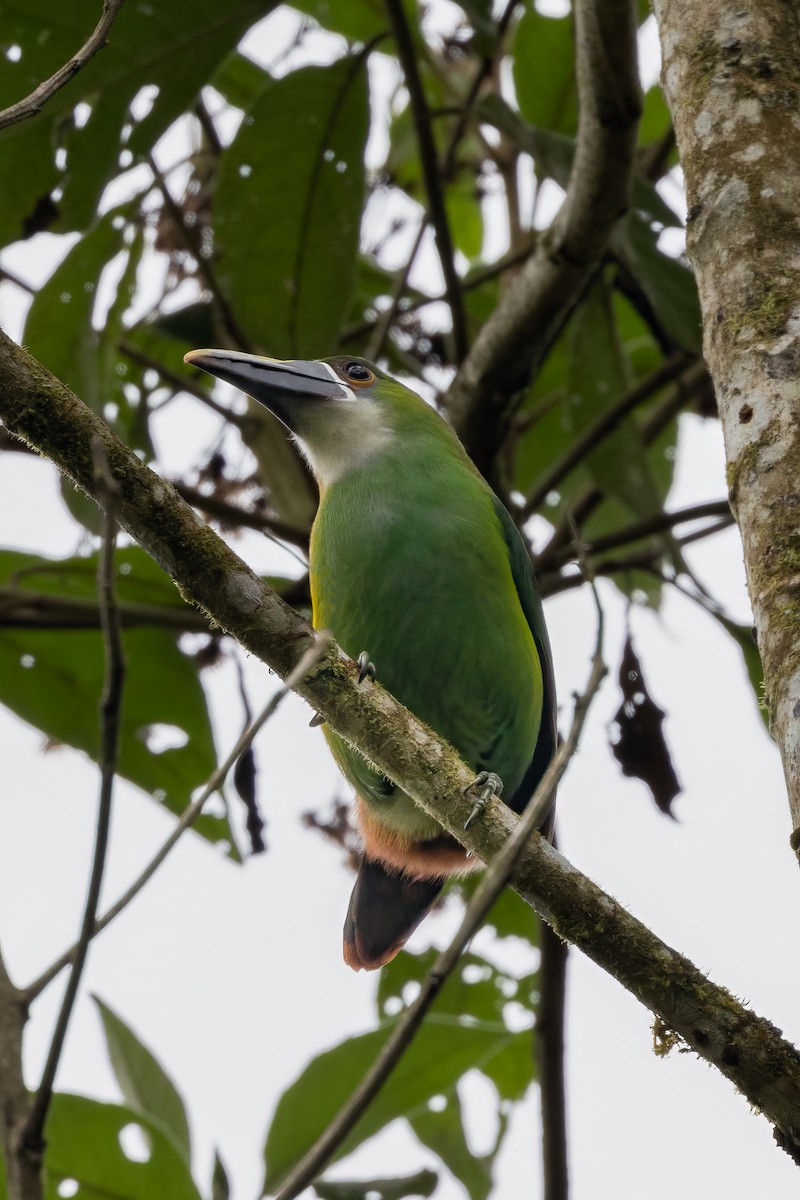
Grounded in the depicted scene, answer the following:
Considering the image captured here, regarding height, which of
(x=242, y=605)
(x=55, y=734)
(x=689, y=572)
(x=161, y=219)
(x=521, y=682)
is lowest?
Answer: (x=242, y=605)

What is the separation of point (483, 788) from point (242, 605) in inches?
18.6

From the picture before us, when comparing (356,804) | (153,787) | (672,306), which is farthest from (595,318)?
(153,787)

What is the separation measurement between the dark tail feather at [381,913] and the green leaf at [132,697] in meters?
0.61

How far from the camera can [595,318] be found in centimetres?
396

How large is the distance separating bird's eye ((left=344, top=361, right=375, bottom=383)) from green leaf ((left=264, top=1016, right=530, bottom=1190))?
173cm

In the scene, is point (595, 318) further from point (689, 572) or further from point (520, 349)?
point (689, 572)

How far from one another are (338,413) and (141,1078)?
1751 mm

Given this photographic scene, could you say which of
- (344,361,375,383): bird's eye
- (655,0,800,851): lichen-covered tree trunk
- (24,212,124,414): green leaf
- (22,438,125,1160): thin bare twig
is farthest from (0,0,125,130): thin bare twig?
(344,361,375,383): bird's eye

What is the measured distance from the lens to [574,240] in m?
3.29

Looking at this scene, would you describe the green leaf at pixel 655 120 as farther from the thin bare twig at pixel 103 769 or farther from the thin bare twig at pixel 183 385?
the thin bare twig at pixel 103 769

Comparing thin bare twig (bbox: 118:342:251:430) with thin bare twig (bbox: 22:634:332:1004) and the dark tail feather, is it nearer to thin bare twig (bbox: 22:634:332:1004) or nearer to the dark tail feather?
the dark tail feather

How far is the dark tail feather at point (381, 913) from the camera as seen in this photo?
133 inches

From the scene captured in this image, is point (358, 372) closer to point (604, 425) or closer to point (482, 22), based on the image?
point (604, 425)

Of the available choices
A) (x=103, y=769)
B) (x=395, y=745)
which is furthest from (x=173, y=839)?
(x=395, y=745)
